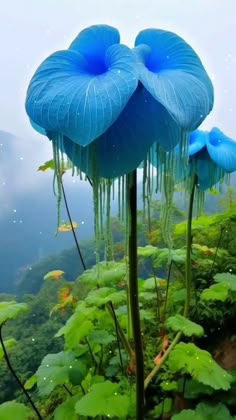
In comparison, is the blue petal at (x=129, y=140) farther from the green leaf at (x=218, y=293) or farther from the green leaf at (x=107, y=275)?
the green leaf at (x=218, y=293)

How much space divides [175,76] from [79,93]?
4.8 inches

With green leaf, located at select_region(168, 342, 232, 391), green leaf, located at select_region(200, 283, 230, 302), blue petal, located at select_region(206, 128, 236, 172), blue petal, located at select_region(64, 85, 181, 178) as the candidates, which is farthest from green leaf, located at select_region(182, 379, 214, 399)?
blue petal, located at select_region(64, 85, 181, 178)

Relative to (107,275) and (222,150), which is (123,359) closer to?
(107,275)

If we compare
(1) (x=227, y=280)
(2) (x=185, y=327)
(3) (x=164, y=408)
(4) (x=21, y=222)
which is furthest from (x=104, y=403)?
(4) (x=21, y=222)

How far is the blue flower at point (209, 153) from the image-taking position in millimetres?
875

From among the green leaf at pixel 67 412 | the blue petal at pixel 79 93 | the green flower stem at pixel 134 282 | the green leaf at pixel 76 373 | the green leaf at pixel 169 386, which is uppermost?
the blue petal at pixel 79 93

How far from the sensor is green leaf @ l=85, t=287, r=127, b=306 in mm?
936

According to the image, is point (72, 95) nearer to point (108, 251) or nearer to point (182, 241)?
point (108, 251)

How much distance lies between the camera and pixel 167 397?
1250mm

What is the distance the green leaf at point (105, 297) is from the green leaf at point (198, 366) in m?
0.18

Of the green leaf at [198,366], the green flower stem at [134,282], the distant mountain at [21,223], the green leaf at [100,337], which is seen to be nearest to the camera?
the green flower stem at [134,282]

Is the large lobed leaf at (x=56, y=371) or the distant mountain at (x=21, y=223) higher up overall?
the large lobed leaf at (x=56, y=371)

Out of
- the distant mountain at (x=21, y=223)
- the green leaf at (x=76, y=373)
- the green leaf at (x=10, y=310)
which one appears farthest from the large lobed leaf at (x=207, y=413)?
the distant mountain at (x=21, y=223)

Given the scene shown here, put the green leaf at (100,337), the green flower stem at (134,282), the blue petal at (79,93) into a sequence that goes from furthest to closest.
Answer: the green leaf at (100,337), the green flower stem at (134,282), the blue petal at (79,93)
